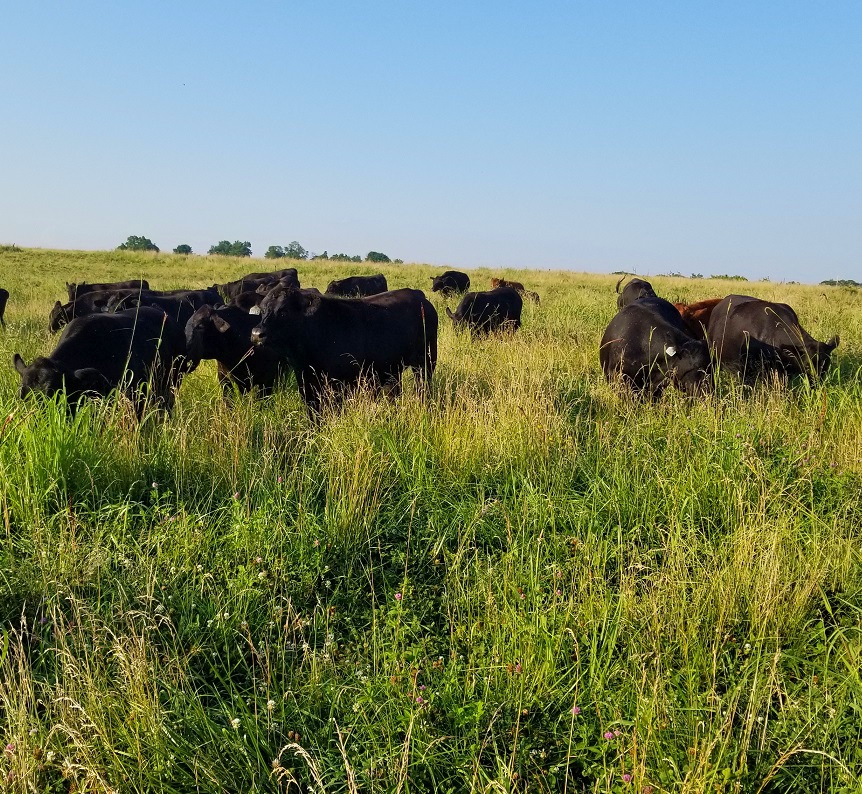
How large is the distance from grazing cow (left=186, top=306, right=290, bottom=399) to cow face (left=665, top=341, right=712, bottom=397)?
4.38 metres

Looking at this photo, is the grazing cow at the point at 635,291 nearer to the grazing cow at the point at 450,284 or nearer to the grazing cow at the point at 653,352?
the grazing cow at the point at 653,352

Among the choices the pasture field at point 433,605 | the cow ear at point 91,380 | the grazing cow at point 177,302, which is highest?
the grazing cow at point 177,302

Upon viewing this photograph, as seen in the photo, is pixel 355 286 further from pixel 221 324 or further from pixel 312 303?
pixel 312 303

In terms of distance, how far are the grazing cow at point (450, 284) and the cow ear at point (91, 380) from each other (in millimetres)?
19163

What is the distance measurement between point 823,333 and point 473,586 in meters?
11.7

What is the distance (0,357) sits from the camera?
7.71 m

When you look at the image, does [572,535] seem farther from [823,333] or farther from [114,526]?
[823,333]

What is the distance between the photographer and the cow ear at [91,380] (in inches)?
230

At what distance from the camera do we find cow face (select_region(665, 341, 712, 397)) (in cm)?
736

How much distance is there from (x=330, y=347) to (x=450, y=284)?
19455mm

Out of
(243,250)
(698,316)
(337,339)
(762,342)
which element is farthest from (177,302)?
(243,250)

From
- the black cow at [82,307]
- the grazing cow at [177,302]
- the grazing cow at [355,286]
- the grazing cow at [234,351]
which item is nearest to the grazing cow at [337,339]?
the grazing cow at [234,351]

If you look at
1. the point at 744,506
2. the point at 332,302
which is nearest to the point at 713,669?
the point at 744,506

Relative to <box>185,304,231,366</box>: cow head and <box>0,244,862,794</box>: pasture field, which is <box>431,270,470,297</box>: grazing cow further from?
<box>0,244,862,794</box>: pasture field
